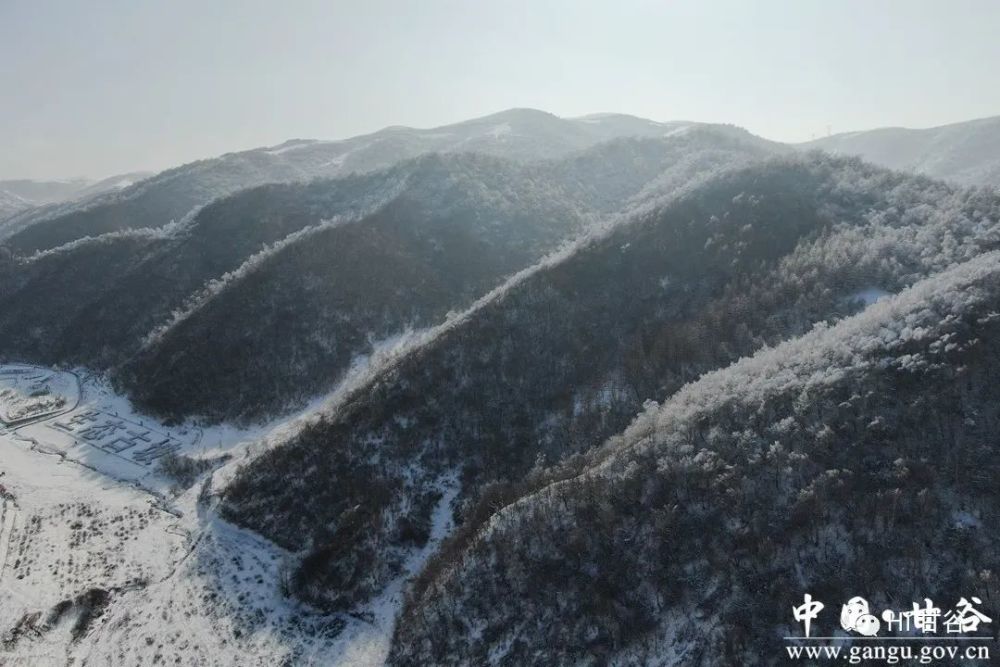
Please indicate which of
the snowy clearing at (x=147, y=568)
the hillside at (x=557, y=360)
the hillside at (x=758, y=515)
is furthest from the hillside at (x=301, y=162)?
the hillside at (x=758, y=515)

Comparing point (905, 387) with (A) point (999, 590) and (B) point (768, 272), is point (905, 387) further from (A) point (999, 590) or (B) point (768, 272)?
(B) point (768, 272)

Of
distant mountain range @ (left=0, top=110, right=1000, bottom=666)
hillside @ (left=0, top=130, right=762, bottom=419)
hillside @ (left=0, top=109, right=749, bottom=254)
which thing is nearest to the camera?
distant mountain range @ (left=0, top=110, right=1000, bottom=666)

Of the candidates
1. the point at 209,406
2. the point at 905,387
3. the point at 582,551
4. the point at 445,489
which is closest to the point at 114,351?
the point at 209,406

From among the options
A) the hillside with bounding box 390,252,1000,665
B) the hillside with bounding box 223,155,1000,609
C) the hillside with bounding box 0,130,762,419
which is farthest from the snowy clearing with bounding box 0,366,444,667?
the hillside with bounding box 0,130,762,419

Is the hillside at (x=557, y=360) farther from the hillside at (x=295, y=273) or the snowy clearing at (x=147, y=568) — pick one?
the hillside at (x=295, y=273)

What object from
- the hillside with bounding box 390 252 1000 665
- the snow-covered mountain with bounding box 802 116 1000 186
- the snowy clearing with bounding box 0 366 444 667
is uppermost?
the snow-covered mountain with bounding box 802 116 1000 186

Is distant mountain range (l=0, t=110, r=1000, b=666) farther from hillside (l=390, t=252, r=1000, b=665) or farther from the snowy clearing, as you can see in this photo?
the snowy clearing
